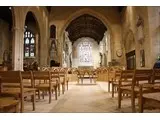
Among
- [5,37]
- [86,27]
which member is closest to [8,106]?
[5,37]

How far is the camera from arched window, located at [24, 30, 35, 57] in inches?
779

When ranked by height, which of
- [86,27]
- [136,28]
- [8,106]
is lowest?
[8,106]

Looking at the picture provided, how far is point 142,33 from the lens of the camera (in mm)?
12336

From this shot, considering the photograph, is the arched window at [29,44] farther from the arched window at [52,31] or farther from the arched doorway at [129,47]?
the arched doorway at [129,47]

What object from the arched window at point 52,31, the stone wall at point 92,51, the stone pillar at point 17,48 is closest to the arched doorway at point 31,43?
the arched window at point 52,31

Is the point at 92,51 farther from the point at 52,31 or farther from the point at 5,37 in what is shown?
the point at 5,37

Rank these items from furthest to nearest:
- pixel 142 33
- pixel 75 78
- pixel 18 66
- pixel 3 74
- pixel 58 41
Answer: pixel 58 41 → pixel 75 78 → pixel 142 33 → pixel 18 66 → pixel 3 74

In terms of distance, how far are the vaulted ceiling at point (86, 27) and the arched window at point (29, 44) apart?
→ 4149 mm

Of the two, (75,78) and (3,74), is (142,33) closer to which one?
(75,78)

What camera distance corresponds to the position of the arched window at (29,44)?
1978 cm

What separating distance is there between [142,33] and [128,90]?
29.7 feet

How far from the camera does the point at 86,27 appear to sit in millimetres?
26672

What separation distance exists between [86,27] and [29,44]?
28.6 feet

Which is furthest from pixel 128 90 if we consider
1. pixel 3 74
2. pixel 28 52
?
pixel 28 52
